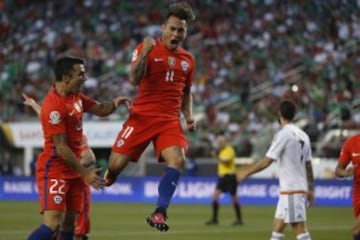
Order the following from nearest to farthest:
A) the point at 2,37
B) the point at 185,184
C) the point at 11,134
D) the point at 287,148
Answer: the point at 287,148 < the point at 185,184 < the point at 11,134 < the point at 2,37

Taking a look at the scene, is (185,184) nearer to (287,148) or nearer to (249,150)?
(249,150)

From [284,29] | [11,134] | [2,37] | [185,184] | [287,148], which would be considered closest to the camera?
[287,148]

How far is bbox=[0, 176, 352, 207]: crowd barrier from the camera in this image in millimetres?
30688

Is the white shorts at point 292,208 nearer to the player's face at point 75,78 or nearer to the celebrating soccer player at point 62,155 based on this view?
the celebrating soccer player at point 62,155

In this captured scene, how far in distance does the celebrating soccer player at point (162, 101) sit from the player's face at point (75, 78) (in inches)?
26.5

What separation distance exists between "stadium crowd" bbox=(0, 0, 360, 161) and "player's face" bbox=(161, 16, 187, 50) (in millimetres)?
20295

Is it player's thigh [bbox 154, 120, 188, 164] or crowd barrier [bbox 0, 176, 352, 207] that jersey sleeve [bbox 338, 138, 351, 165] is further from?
crowd barrier [bbox 0, 176, 352, 207]

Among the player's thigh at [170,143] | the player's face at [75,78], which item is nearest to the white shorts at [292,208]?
the player's thigh at [170,143]

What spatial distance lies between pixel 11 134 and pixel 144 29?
24.9ft

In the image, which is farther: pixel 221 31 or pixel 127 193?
pixel 221 31

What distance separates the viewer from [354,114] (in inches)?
1337

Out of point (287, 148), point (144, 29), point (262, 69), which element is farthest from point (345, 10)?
point (287, 148)

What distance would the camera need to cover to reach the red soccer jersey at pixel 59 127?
11.6 meters

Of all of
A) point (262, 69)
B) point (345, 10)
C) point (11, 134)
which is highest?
point (345, 10)
